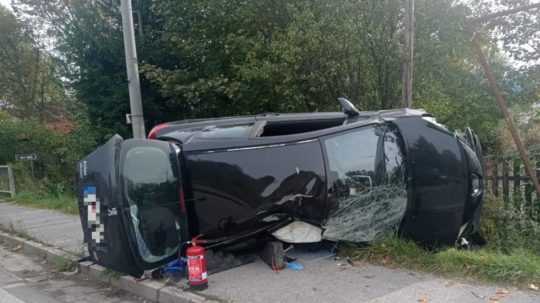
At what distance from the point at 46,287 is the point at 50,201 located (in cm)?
641

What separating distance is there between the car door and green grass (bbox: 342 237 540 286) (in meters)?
2.03

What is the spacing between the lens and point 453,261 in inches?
160

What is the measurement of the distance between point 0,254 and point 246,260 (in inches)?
184

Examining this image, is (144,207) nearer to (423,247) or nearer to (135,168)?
(135,168)

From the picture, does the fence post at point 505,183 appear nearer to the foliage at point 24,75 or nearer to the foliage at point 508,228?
the foliage at point 508,228

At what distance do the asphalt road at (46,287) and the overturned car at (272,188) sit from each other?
0.50 metres

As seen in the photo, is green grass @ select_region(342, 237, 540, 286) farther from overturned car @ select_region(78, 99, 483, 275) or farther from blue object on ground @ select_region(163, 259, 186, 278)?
blue object on ground @ select_region(163, 259, 186, 278)

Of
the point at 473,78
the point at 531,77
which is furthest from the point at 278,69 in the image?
the point at 531,77

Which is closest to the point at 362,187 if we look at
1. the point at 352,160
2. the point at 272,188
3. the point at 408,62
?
the point at 352,160

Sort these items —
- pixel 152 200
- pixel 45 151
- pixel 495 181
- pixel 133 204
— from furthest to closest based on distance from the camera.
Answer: pixel 45 151 → pixel 495 181 → pixel 152 200 → pixel 133 204

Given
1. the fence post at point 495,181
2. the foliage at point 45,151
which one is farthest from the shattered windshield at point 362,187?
the foliage at point 45,151

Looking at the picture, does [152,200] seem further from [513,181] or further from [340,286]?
[513,181]

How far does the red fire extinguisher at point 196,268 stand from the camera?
3.95 meters

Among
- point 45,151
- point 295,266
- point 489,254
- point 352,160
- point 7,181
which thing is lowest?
point 295,266
